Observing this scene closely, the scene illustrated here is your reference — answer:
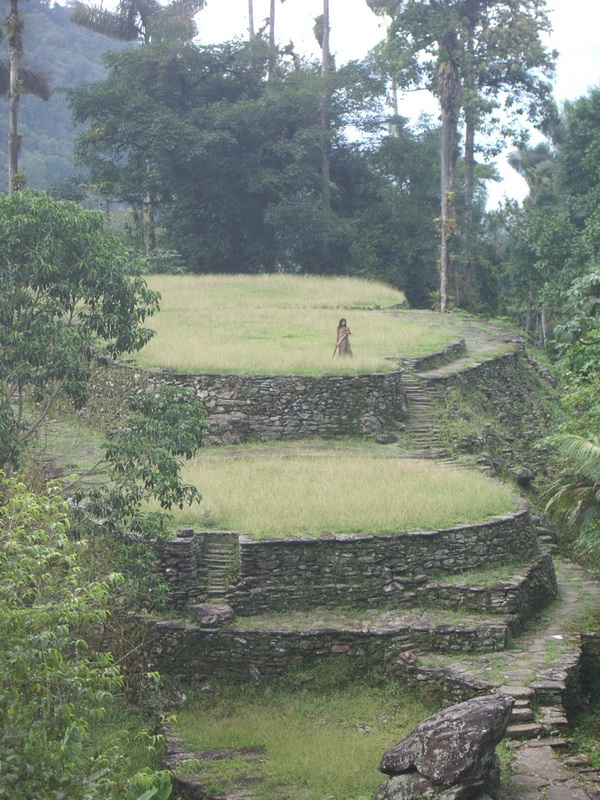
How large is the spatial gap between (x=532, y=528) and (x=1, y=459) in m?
9.13

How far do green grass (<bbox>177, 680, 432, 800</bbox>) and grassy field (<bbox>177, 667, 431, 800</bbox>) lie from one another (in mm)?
11

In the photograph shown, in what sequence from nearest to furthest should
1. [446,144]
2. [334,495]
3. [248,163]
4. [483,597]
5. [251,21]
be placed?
[483,597]
[334,495]
[446,144]
[248,163]
[251,21]

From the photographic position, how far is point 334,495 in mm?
17406

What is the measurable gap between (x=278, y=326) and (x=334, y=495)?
12.7m

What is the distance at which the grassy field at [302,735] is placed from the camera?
38.3 ft

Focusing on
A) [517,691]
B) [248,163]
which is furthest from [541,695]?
[248,163]

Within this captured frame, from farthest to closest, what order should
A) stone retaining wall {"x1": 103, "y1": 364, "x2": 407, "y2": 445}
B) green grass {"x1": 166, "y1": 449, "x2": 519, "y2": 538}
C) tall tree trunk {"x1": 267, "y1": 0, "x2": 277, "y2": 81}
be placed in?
tall tree trunk {"x1": 267, "y1": 0, "x2": 277, "y2": 81}, stone retaining wall {"x1": 103, "y1": 364, "x2": 407, "y2": 445}, green grass {"x1": 166, "y1": 449, "x2": 519, "y2": 538}

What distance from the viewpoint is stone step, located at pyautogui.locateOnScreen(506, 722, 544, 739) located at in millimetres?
12484

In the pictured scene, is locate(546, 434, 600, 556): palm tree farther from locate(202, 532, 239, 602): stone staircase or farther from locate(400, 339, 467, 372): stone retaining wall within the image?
locate(400, 339, 467, 372): stone retaining wall

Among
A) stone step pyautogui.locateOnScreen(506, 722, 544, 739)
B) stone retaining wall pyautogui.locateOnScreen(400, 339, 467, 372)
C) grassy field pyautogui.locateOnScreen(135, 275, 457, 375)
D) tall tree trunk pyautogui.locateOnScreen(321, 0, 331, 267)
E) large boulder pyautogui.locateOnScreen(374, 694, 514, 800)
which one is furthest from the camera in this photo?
tall tree trunk pyautogui.locateOnScreen(321, 0, 331, 267)

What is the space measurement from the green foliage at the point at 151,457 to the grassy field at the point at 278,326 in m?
8.02

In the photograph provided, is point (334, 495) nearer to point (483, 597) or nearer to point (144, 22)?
point (483, 597)

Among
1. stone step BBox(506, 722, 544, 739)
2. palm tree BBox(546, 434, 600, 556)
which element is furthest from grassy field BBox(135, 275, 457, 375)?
stone step BBox(506, 722, 544, 739)

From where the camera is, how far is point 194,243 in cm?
4275
